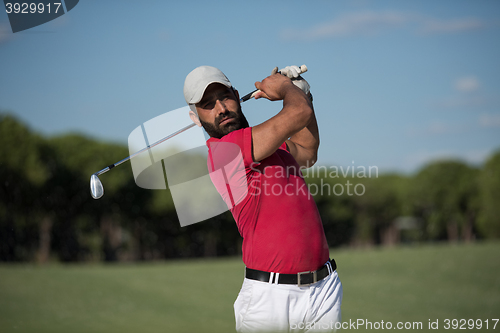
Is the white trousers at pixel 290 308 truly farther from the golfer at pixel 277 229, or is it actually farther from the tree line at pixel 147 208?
the tree line at pixel 147 208

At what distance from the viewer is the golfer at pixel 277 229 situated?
3.18m

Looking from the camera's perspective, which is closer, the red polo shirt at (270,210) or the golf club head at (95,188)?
the red polo shirt at (270,210)

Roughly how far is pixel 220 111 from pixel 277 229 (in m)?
0.97

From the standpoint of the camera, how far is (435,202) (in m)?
58.1

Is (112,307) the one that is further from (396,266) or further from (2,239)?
(2,239)

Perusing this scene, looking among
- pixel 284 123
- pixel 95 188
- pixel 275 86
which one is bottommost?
pixel 95 188

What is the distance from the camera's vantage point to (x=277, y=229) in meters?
3.25

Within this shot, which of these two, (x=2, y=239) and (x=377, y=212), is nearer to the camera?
(x=2, y=239)

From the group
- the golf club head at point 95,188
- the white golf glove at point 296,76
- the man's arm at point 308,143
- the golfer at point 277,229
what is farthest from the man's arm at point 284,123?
the golf club head at point 95,188

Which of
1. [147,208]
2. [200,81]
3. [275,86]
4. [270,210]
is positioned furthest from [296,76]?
[147,208]

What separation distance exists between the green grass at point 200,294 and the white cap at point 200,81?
8419 millimetres

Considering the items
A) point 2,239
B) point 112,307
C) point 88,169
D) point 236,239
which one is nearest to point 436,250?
point 112,307

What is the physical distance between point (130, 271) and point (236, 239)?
1131 inches

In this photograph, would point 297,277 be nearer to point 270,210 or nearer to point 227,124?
point 270,210
